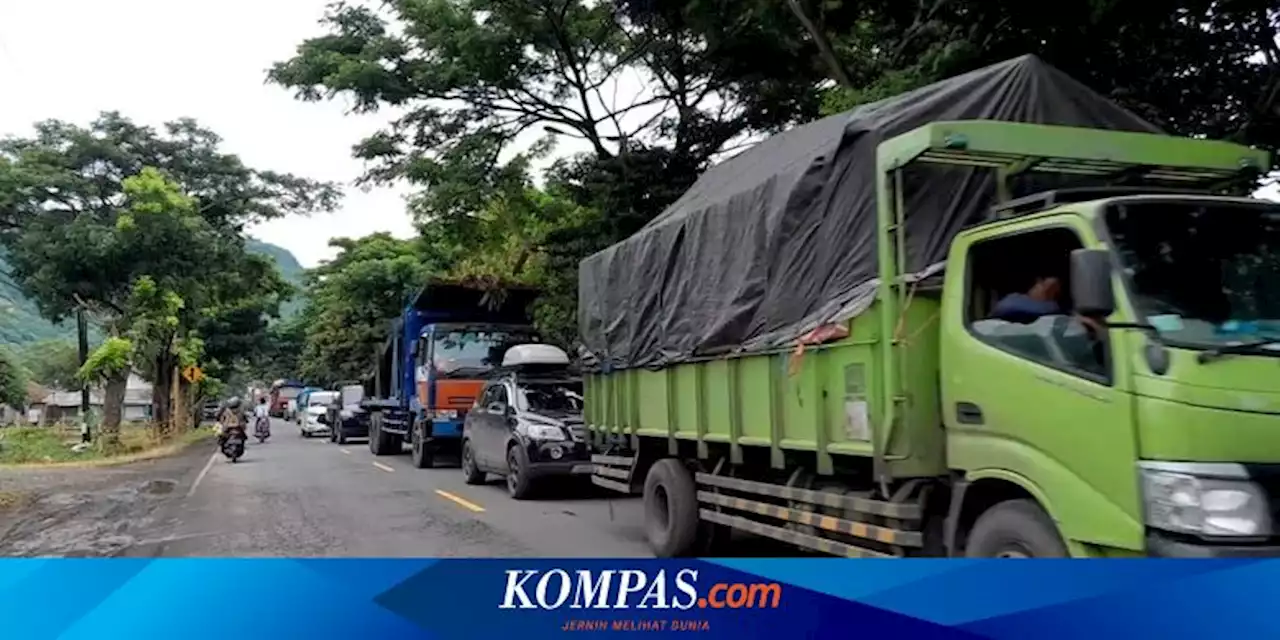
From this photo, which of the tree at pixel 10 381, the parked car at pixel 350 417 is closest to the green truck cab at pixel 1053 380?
the parked car at pixel 350 417

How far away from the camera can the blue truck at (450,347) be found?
18.6 metres

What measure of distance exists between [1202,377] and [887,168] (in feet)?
7.00

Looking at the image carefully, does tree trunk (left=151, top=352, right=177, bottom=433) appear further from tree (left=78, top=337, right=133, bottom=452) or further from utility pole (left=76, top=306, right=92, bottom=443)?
tree (left=78, top=337, right=133, bottom=452)

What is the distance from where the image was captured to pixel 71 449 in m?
24.7

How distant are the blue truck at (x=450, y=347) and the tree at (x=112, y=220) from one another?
8.10 meters

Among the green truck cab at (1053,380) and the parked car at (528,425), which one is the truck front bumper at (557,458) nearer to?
the parked car at (528,425)

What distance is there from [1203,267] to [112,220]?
26.2 metres

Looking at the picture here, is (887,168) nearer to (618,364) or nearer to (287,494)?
(618,364)

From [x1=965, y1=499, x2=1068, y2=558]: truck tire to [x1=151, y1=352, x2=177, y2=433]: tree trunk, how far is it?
1180 inches

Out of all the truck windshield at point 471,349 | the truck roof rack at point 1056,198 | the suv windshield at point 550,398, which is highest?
the truck windshield at point 471,349

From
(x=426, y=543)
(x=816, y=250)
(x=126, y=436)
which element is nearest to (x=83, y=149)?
(x=126, y=436)

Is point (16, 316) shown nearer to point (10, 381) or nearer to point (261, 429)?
point (261, 429)

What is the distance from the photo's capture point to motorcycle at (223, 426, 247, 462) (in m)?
21.7

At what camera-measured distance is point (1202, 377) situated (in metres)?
3.95
